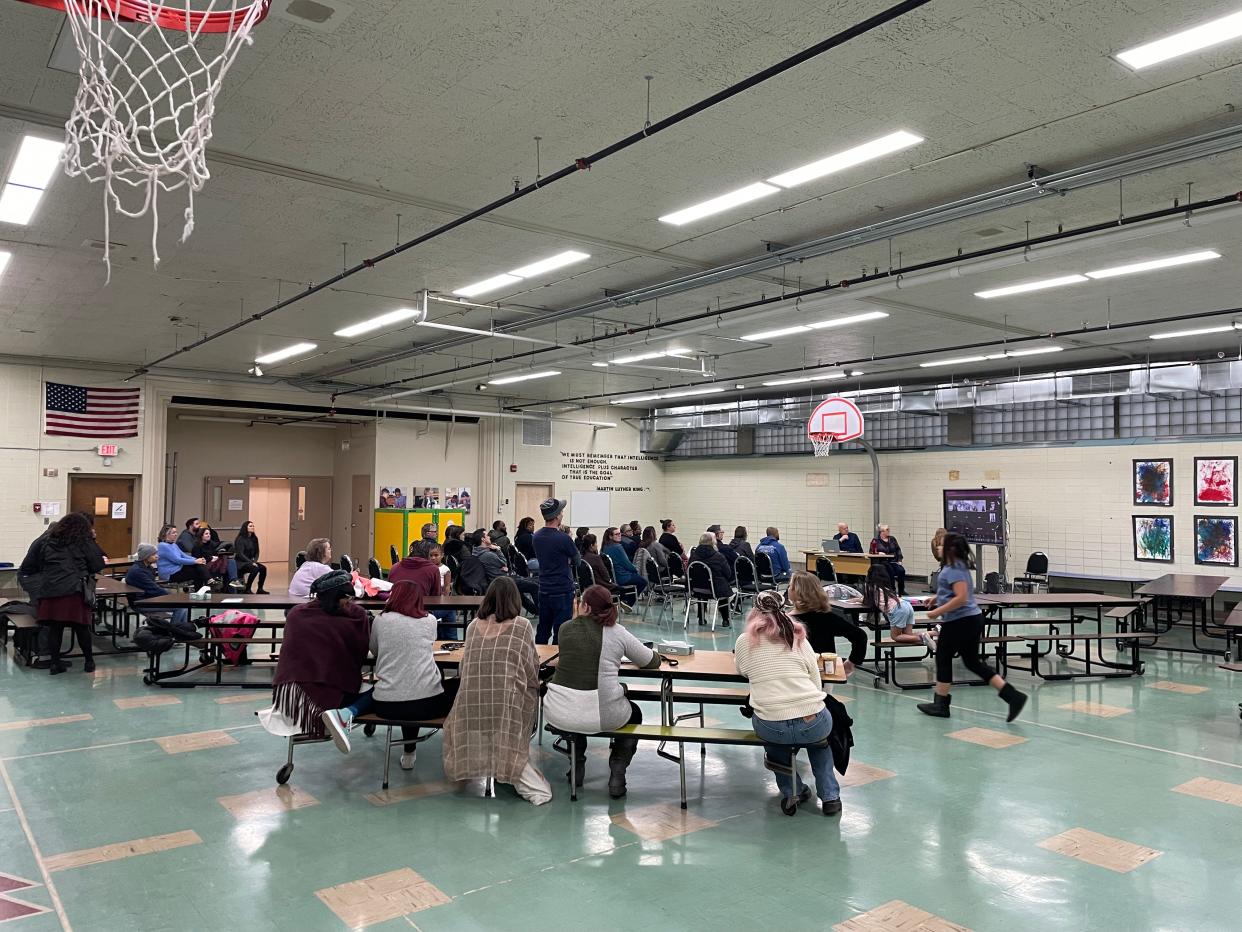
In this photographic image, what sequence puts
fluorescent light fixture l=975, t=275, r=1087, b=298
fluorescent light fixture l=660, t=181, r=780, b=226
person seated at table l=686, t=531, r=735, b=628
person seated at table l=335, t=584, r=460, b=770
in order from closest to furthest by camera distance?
person seated at table l=335, t=584, r=460, b=770
fluorescent light fixture l=660, t=181, r=780, b=226
fluorescent light fixture l=975, t=275, r=1087, b=298
person seated at table l=686, t=531, r=735, b=628

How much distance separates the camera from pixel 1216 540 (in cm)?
1212

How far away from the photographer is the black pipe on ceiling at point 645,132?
373 centimetres

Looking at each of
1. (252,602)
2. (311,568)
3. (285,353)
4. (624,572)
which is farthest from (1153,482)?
(285,353)

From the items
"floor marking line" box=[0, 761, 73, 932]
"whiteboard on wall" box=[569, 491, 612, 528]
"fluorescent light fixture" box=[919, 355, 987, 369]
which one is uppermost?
"fluorescent light fixture" box=[919, 355, 987, 369]

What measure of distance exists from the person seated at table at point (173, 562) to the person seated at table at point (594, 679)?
21.7 ft

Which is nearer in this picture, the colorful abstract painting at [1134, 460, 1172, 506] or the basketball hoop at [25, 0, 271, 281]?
the basketball hoop at [25, 0, 271, 281]

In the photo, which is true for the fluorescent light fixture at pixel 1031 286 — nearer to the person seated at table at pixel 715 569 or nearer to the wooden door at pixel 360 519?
the person seated at table at pixel 715 569

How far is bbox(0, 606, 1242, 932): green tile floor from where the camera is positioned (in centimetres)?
316

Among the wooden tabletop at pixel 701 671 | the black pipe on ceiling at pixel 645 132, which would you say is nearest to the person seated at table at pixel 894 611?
the wooden tabletop at pixel 701 671

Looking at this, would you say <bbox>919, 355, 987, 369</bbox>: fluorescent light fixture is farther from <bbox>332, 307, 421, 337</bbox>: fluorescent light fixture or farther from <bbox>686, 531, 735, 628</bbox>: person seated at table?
<bbox>332, 307, 421, 337</bbox>: fluorescent light fixture

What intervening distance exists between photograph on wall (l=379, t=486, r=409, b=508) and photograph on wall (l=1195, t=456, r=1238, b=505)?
535 inches

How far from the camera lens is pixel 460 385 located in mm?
16359

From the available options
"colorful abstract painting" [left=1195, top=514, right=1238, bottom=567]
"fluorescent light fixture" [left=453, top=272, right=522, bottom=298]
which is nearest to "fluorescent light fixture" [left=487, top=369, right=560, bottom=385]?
"fluorescent light fixture" [left=453, top=272, right=522, bottom=298]

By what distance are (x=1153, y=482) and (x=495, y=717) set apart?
→ 39.7 feet
